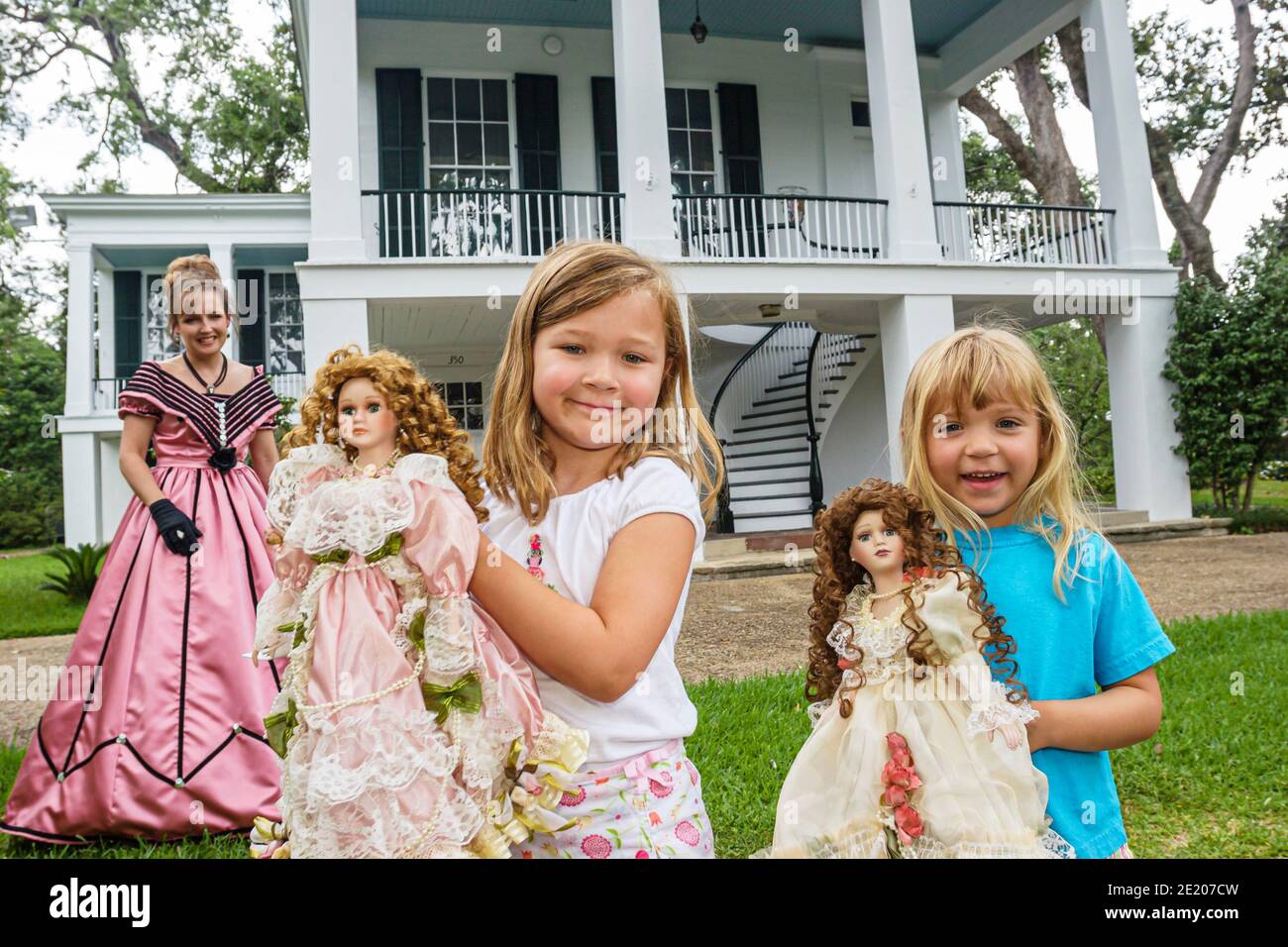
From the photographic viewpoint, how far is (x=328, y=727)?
3.27 feet

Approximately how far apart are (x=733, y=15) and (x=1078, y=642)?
11726mm

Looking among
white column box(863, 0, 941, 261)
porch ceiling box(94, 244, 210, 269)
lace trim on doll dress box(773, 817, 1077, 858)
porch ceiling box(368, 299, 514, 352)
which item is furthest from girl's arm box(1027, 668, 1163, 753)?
porch ceiling box(94, 244, 210, 269)

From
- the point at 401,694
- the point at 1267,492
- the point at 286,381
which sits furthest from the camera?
the point at 1267,492

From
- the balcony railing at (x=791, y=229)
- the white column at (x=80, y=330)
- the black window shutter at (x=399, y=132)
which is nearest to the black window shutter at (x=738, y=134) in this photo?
the balcony railing at (x=791, y=229)

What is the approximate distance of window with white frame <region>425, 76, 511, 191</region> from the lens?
10906 millimetres

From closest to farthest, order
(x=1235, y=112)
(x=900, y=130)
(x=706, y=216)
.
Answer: (x=900, y=130)
(x=706, y=216)
(x=1235, y=112)

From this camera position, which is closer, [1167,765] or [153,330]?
[1167,765]

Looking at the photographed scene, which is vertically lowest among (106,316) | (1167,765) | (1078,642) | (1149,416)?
(1167,765)

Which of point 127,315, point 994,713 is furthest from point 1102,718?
point 127,315

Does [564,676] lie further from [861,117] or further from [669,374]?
[861,117]

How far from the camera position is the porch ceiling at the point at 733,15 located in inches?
414

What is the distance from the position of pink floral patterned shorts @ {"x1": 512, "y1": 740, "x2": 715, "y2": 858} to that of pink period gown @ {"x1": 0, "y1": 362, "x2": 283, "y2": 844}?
2004 millimetres

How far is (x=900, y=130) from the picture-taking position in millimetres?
9352

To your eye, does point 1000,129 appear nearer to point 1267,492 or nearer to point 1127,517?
point 1127,517
